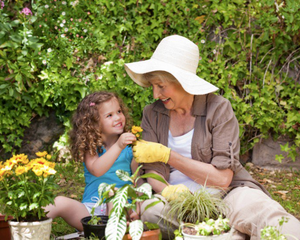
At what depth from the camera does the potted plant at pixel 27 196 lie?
2.09 meters

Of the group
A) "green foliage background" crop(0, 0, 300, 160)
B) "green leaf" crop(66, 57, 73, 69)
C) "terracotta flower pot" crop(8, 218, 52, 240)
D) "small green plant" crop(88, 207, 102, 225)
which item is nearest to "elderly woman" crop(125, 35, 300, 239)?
"small green plant" crop(88, 207, 102, 225)

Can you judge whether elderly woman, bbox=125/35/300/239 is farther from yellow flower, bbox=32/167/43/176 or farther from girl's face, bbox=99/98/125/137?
yellow flower, bbox=32/167/43/176

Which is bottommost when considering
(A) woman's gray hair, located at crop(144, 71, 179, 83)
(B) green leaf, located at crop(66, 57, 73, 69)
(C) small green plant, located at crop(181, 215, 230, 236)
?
(C) small green plant, located at crop(181, 215, 230, 236)

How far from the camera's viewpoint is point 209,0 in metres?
4.36

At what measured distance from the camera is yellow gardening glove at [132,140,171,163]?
249 cm

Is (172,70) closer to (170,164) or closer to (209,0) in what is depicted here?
(170,164)

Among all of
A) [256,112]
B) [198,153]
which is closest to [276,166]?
[256,112]

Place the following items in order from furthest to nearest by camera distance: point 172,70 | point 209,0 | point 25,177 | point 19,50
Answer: point 209,0, point 19,50, point 172,70, point 25,177

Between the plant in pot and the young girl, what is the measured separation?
593mm

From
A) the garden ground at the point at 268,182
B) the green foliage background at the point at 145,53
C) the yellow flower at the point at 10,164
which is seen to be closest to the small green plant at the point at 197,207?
the yellow flower at the point at 10,164

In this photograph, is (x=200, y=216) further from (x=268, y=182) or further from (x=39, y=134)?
(x=39, y=134)

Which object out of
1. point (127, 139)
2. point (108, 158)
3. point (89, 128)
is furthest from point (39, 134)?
point (127, 139)

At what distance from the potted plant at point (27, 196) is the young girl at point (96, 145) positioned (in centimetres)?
50

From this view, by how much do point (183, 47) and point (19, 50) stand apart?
2.05m
